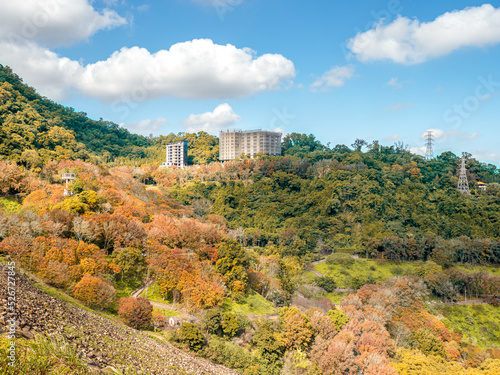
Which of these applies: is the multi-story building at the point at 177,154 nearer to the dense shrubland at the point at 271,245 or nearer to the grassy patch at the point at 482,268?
the dense shrubland at the point at 271,245

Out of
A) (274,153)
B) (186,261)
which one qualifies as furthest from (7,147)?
(274,153)

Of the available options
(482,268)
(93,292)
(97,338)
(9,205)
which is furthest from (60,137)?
(482,268)

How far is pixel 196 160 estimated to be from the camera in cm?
8931

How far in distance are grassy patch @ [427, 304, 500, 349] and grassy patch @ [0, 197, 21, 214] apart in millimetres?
44977

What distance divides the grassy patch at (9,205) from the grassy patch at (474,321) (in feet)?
148

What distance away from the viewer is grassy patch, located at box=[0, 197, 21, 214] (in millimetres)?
29681

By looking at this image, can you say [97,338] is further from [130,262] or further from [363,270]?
[363,270]

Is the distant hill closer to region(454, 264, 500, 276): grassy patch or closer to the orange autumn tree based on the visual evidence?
the orange autumn tree

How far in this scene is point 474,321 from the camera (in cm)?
3725

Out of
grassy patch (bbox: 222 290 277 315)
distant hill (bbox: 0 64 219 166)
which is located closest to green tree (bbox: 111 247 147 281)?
grassy patch (bbox: 222 290 277 315)

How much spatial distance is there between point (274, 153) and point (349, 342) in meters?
71.5

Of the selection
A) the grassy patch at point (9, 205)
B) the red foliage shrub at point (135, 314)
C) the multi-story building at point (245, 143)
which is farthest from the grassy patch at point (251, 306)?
the multi-story building at point (245, 143)

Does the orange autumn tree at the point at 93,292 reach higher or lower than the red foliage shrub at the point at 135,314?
higher

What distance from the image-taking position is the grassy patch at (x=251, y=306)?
27047mm
